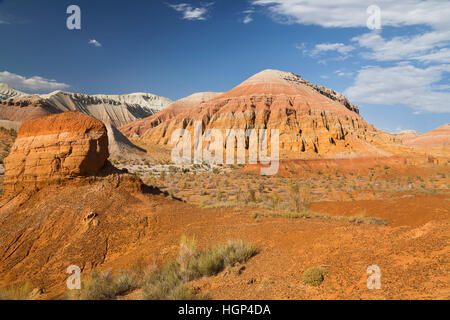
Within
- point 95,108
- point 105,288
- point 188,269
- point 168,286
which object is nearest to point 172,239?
point 188,269

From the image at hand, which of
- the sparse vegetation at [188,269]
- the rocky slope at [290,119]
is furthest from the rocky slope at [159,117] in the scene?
the sparse vegetation at [188,269]

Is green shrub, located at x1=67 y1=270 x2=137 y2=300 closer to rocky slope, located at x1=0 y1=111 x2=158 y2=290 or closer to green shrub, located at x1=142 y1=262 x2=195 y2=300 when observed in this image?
green shrub, located at x1=142 y1=262 x2=195 y2=300

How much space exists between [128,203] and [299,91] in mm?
64625

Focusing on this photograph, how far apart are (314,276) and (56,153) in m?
9.98

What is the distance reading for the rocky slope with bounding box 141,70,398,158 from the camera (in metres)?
45.8

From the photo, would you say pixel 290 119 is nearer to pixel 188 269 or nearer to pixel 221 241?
pixel 221 241

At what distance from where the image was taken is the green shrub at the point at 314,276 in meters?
4.49

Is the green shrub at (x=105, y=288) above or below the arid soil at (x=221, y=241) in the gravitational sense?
below

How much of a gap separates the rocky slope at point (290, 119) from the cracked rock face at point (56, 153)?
37.1 meters

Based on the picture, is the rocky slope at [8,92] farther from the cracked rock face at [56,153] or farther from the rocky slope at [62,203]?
the rocky slope at [62,203]

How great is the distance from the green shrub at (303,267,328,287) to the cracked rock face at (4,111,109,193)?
8887mm

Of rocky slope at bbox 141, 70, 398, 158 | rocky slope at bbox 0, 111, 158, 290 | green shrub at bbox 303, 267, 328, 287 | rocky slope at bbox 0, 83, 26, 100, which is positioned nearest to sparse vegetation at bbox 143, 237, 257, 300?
green shrub at bbox 303, 267, 328, 287

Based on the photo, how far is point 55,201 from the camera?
9.14m
